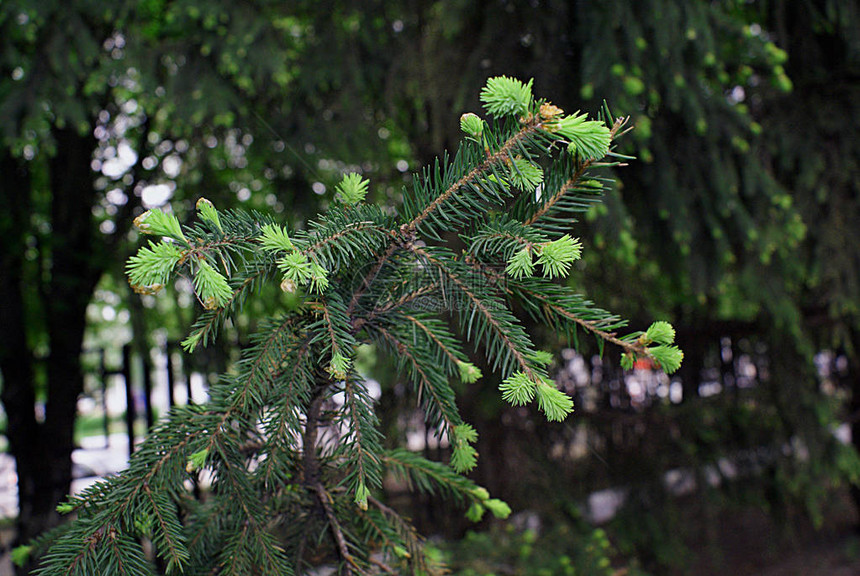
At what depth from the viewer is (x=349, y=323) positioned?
3.82 feet

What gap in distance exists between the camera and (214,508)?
4.31 ft

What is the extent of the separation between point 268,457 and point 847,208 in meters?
3.58

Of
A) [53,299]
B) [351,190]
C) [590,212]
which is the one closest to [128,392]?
[53,299]

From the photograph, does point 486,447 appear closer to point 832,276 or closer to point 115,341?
point 832,276

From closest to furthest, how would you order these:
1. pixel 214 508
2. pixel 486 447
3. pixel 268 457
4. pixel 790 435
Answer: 1. pixel 268 457
2. pixel 214 508
3. pixel 486 447
4. pixel 790 435

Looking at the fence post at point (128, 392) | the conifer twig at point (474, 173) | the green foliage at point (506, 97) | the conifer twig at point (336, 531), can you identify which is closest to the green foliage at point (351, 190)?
the conifer twig at point (474, 173)

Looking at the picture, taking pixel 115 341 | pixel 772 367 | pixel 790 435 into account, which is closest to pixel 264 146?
pixel 772 367

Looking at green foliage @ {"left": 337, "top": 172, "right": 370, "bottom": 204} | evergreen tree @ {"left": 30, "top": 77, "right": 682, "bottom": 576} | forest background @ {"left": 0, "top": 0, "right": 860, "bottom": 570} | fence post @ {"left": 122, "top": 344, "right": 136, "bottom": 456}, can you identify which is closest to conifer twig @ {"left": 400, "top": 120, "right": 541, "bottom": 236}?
evergreen tree @ {"left": 30, "top": 77, "right": 682, "bottom": 576}

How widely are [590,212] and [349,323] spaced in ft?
5.79

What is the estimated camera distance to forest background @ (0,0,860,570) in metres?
3.03

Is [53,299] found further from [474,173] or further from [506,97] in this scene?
[506,97]

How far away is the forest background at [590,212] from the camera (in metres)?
3.03

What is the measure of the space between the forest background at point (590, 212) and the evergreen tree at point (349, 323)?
4.10 ft

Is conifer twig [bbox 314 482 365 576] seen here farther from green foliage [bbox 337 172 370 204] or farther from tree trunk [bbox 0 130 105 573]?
tree trunk [bbox 0 130 105 573]
